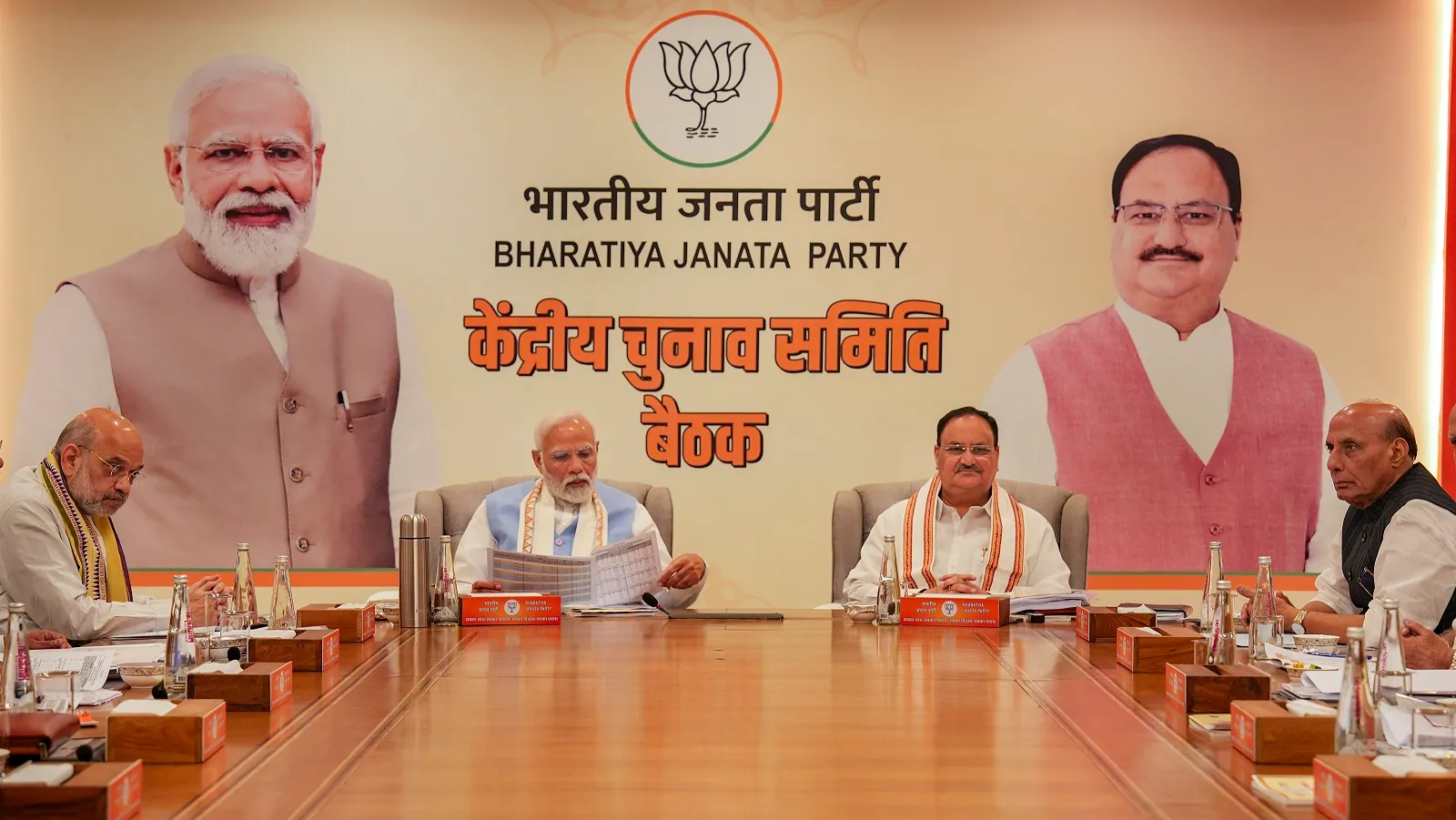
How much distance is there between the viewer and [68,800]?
1556mm

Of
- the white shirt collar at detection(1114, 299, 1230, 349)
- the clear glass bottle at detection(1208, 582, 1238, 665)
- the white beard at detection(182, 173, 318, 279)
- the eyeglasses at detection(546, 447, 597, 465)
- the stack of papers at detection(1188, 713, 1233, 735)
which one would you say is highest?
the white beard at detection(182, 173, 318, 279)

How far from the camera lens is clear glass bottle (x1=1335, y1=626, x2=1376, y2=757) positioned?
1778mm

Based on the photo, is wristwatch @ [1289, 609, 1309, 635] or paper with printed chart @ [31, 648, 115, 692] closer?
paper with printed chart @ [31, 648, 115, 692]

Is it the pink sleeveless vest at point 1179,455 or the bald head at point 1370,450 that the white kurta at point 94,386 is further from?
the bald head at point 1370,450

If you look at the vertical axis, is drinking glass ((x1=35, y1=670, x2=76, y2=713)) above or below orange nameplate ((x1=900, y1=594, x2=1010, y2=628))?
above

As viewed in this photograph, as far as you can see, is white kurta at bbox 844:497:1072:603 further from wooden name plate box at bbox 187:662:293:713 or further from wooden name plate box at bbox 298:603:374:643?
wooden name plate box at bbox 187:662:293:713

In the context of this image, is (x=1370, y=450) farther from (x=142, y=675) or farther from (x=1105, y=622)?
(x=142, y=675)

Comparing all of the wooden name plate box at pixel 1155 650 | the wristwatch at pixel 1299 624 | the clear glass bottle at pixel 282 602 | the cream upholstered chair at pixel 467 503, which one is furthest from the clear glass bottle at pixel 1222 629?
the cream upholstered chair at pixel 467 503

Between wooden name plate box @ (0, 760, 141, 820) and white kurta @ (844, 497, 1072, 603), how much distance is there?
2902 mm

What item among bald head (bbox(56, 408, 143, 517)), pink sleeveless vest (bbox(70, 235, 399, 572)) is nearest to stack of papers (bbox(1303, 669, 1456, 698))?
bald head (bbox(56, 408, 143, 517))

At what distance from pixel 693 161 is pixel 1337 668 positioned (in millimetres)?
3352

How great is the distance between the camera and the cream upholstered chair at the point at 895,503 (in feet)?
14.8

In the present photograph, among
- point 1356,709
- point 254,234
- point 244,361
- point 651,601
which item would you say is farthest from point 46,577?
point 1356,709

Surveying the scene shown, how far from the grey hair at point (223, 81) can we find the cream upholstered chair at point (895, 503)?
2.60 m
